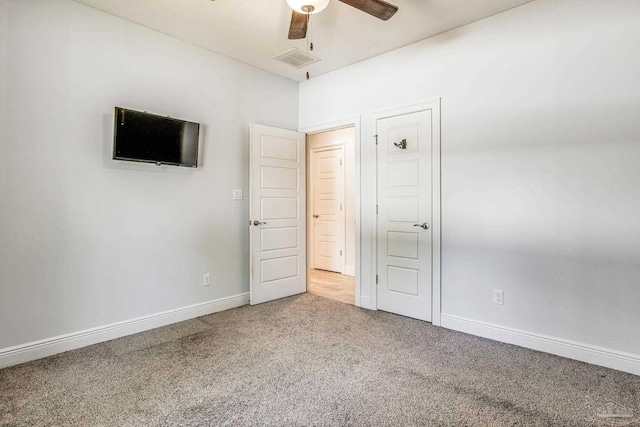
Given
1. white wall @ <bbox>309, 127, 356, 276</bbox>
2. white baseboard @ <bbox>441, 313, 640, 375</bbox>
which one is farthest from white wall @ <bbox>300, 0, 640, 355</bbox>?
white wall @ <bbox>309, 127, 356, 276</bbox>

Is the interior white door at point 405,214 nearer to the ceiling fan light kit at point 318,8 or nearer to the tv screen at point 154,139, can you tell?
the ceiling fan light kit at point 318,8

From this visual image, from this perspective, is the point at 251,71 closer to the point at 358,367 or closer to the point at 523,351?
the point at 358,367

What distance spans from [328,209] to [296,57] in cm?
293

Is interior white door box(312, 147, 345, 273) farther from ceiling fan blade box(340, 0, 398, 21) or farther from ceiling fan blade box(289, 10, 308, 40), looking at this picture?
ceiling fan blade box(340, 0, 398, 21)

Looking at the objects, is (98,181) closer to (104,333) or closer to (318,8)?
(104,333)

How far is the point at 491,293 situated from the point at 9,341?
12.2ft

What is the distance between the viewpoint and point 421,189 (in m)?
3.32

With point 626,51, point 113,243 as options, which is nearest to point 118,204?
point 113,243

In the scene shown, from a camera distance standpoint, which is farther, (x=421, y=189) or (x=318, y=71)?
(x=318, y=71)

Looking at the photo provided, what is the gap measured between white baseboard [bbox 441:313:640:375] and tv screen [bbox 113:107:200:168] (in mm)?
2935

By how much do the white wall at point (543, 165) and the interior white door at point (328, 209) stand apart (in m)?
2.48

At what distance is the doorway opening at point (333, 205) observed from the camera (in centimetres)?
559

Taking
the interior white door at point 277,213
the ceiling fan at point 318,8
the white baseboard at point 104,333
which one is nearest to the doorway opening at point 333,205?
the interior white door at point 277,213

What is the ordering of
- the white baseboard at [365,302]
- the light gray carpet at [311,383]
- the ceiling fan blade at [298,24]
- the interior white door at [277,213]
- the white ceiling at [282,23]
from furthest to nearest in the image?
the interior white door at [277,213], the white baseboard at [365,302], the white ceiling at [282,23], the ceiling fan blade at [298,24], the light gray carpet at [311,383]
